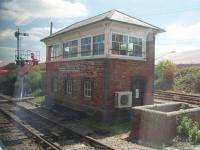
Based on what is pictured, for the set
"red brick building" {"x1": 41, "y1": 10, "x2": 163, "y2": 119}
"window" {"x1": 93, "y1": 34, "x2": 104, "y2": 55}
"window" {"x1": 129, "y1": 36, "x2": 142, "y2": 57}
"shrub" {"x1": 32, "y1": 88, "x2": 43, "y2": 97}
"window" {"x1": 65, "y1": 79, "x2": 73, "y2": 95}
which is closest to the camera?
"red brick building" {"x1": 41, "y1": 10, "x2": 163, "y2": 119}

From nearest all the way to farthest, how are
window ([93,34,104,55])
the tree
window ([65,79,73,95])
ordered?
window ([93,34,104,55]), window ([65,79,73,95]), the tree

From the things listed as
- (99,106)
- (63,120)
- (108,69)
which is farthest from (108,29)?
(63,120)

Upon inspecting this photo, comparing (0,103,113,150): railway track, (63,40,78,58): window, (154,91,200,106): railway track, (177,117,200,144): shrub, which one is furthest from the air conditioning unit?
(154,91,200,106): railway track

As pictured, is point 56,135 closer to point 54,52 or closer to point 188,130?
point 188,130

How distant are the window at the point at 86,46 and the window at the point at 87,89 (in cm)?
187

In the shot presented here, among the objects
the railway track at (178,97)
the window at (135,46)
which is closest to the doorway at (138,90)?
the window at (135,46)

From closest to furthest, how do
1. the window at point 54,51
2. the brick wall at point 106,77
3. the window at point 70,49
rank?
1. the brick wall at point 106,77
2. the window at point 70,49
3. the window at point 54,51

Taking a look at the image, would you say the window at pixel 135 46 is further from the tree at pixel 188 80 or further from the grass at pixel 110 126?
the tree at pixel 188 80

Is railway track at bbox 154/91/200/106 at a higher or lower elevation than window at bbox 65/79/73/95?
lower

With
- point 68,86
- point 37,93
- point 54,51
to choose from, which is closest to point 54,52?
point 54,51

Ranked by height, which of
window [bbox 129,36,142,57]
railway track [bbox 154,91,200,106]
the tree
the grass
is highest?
window [bbox 129,36,142,57]

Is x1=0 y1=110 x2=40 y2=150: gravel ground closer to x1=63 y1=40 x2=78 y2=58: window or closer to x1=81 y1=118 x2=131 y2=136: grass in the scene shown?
x1=81 y1=118 x2=131 y2=136: grass

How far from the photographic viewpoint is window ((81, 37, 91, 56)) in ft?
50.5

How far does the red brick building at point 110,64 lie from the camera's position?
13.5 metres
